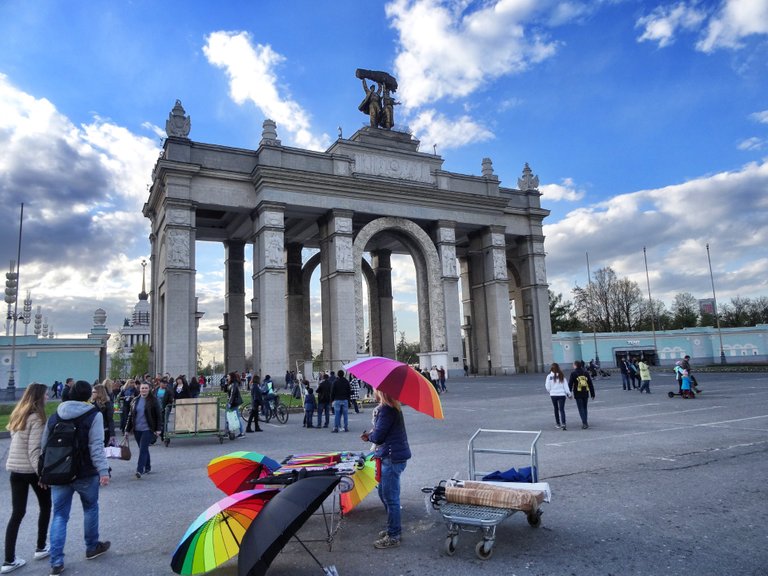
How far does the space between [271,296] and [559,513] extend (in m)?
26.9

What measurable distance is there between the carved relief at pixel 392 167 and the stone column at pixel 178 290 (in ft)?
38.7

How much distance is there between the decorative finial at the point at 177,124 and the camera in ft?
100

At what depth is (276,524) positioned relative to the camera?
3.68 meters

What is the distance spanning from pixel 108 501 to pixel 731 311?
86955mm

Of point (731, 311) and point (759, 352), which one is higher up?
point (731, 311)

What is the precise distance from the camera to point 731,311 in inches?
2928

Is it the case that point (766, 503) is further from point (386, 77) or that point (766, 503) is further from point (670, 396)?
point (386, 77)

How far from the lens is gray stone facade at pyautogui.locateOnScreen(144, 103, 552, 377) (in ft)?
99.8

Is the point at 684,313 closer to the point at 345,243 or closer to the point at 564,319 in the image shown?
the point at 564,319

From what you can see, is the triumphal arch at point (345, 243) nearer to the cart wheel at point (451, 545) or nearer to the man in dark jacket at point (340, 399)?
the man in dark jacket at point (340, 399)

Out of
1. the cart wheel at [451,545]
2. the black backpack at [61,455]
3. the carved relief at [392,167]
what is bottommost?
the cart wheel at [451,545]

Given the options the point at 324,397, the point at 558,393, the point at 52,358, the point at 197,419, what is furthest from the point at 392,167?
→ the point at 52,358

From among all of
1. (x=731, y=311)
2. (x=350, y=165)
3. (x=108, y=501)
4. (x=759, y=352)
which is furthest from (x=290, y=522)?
(x=731, y=311)

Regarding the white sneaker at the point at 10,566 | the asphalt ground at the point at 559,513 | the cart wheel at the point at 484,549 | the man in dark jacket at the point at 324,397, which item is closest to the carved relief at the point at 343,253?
the man in dark jacket at the point at 324,397
